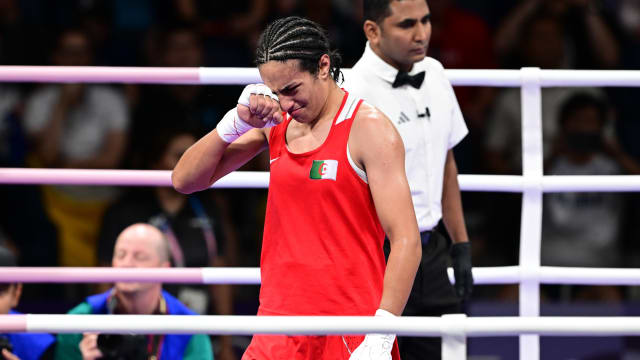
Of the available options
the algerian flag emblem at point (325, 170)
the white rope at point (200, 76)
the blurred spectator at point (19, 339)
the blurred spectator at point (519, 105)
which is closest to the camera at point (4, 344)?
the blurred spectator at point (19, 339)

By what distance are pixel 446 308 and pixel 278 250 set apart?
2.75ft

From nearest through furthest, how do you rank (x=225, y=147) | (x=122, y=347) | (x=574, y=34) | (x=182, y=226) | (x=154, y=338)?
(x=225, y=147), (x=122, y=347), (x=154, y=338), (x=182, y=226), (x=574, y=34)

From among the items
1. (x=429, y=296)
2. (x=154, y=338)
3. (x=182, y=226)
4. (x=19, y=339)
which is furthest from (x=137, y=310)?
(x=429, y=296)

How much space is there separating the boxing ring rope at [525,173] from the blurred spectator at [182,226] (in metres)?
1.49

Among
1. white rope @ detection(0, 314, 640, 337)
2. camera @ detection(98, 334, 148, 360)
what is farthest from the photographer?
white rope @ detection(0, 314, 640, 337)

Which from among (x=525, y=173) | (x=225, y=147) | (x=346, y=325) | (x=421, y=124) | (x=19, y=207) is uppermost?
(x=19, y=207)

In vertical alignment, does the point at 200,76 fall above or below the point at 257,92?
above

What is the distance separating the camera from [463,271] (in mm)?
3318

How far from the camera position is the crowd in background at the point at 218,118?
4973 millimetres

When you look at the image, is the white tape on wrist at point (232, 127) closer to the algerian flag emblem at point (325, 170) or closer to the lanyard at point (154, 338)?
the algerian flag emblem at point (325, 170)

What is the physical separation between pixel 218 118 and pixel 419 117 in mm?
2281

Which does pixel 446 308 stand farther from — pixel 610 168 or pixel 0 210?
pixel 0 210

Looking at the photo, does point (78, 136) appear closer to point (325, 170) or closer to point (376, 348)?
point (325, 170)

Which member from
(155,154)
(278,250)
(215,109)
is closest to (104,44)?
(215,109)
